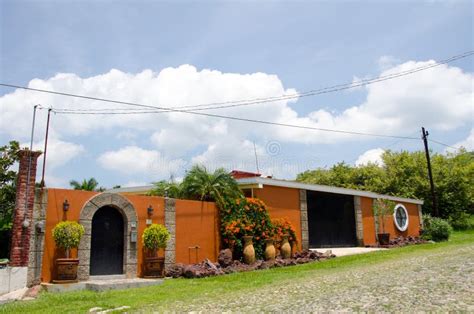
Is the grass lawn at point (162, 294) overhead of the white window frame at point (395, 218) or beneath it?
beneath

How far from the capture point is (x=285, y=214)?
61.4 feet

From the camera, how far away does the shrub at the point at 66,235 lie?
37.6ft

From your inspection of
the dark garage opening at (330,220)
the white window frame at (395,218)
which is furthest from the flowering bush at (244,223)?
the white window frame at (395,218)

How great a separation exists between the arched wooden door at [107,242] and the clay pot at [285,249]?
21.1ft

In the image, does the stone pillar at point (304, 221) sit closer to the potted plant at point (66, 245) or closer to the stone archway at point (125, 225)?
the stone archway at point (125, 225)

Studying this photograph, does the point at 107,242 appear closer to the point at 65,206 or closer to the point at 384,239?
the point at 65,206

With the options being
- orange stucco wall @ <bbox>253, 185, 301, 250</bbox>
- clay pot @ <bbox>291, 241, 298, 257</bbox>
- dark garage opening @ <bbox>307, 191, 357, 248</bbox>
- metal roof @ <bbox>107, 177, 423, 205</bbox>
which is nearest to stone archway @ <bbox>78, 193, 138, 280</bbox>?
metal roof @ <bbox>107, 177, 423, 205</bbox>

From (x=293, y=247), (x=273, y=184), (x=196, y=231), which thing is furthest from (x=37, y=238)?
(x=293, y=247)

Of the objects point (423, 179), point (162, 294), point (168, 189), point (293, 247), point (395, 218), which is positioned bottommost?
point (162, 294)

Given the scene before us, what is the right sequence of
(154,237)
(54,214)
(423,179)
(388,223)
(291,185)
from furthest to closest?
1. (423,179)
2. (388,223)
3. (291,185)
4. (154,237)
5. (54,214)

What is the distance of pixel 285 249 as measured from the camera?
17.2 m

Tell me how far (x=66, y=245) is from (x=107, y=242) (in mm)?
1580

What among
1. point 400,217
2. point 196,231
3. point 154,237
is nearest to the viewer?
point 154,237

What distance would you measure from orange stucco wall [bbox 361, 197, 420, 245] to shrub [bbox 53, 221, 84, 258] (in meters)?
15.9
